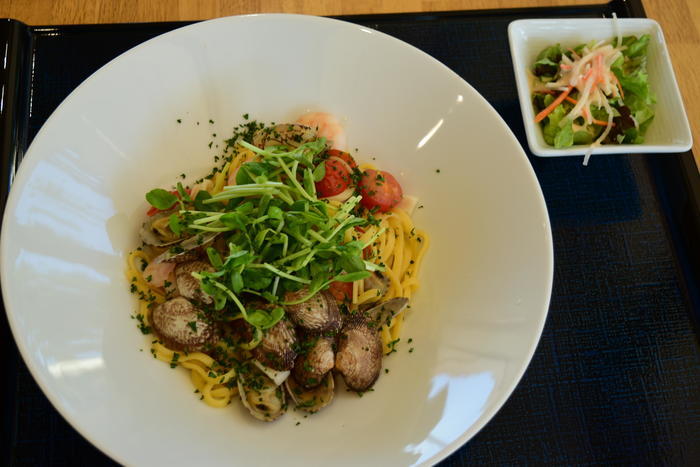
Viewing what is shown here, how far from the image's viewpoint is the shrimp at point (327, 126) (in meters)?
1.79

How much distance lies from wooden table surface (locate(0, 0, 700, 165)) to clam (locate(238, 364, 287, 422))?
149cm

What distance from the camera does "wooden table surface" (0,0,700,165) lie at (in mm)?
2209

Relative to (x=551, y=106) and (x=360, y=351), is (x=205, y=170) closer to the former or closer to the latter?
(x=360, y=351)

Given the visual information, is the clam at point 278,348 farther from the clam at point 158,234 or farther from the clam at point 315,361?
the clam at point 158,234

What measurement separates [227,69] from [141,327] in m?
0.81

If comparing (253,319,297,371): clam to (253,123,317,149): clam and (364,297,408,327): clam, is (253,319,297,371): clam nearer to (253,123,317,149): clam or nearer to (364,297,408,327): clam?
(364,297,408,327): clam

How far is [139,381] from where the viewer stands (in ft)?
4.86

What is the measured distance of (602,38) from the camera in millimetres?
2191

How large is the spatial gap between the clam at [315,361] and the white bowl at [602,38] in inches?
39.1

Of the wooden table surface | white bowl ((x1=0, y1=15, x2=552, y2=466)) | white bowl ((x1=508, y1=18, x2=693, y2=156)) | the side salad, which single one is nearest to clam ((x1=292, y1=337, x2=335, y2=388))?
white bowl ((x1=0, y1=15, x2=552, y2=466))

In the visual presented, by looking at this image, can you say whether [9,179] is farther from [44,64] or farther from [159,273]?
[159,273]

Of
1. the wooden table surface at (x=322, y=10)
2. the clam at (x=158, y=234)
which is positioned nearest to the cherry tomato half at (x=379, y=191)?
the clam at (x=158, y=234)

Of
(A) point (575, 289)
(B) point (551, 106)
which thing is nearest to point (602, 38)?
(B) point (551, 106)

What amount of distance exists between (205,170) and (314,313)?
649 mm
